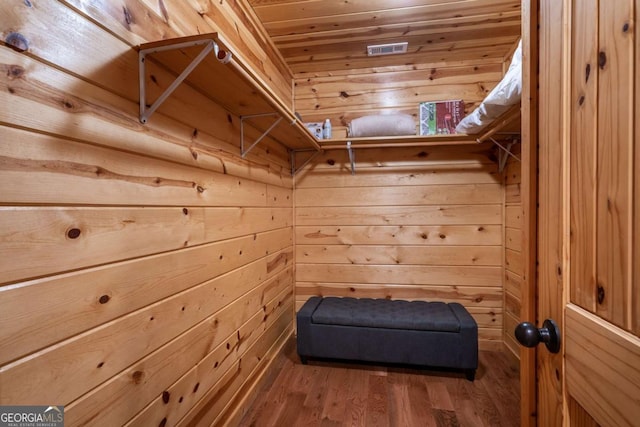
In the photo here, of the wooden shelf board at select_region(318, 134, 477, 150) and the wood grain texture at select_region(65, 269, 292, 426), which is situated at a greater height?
the wooden shelf board at select_region(318, 134, 477, 150)

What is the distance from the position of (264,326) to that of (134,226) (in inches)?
52.4

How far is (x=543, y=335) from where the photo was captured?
614mm

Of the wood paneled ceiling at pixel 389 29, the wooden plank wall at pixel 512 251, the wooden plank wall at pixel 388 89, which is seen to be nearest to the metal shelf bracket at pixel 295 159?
the wooden plank wall at pixel 388 89

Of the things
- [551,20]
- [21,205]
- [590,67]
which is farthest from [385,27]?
[21,205]

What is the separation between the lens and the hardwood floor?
162 centimetres

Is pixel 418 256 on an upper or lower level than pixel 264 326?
upper

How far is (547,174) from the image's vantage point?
64cm

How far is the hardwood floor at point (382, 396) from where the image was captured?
1.62 meters

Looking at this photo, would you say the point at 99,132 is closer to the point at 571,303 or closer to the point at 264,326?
the point at 571,303

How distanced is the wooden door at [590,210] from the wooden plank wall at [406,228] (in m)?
1.87

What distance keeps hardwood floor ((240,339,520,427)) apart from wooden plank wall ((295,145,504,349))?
0.60m

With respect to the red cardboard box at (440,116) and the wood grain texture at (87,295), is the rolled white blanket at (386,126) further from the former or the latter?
the wood grain texture at (87,295)

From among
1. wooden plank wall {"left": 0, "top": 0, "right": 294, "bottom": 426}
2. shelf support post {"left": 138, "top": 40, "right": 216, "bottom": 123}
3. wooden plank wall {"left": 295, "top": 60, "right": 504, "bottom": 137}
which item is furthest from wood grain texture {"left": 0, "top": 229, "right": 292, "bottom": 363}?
wooden plank wall {"left": 295, "top": 60, "right": 504, "bottom": 137}

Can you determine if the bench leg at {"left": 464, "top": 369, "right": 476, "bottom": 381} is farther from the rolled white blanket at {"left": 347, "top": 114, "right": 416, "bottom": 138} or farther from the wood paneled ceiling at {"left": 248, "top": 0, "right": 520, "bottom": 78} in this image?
the wood paneled ceiling at {"left": 248, "top": 0, "right": 520, "bottom": 78}
